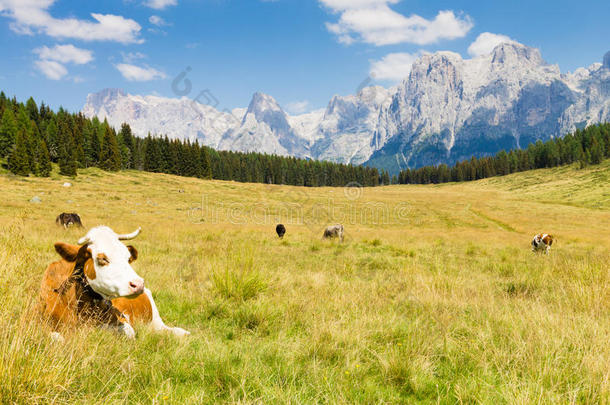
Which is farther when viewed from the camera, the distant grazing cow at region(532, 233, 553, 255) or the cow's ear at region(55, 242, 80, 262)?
the distant grazing cow at region(532, 233, 553, 255)

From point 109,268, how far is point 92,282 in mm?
383

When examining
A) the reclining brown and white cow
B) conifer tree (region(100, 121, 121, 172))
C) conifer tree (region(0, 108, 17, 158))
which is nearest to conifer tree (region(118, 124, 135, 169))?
conifer tree (region(100, 121, 121, 172))

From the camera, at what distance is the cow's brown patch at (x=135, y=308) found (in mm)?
4160

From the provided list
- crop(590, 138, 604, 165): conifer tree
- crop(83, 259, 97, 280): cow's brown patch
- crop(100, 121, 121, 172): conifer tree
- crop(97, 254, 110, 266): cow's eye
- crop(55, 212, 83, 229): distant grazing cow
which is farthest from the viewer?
crop(590, 138, 604, 165): conifer tree

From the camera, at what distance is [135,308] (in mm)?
4277

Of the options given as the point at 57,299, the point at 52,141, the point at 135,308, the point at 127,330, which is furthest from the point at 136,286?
the point at 52,141

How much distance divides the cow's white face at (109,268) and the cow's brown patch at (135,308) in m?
0.76

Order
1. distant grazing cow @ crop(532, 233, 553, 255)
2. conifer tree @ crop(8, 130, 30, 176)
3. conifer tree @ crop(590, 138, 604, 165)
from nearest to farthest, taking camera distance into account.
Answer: distant grazing cow @ crop(532, 233, 553, 255) < conifer tree @ crop(8, 130, 30, 176) < conifer tree @ crop(590, 138, 604, 165)

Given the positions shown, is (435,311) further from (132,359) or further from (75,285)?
(75,285)

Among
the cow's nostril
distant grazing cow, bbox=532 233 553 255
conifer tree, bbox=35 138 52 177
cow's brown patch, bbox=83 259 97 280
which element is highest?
conifer tree, bbox=35 138 52 177

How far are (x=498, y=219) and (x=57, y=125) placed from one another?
346ft

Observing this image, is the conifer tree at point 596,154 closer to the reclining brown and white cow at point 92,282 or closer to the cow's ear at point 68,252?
the reclining brown and white cow at point 92,282

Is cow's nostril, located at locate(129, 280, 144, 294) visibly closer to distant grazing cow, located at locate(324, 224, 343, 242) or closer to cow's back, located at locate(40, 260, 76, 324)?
cow's back, located at locate(40, 260, 76, 324)

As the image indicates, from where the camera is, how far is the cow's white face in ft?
10.5
